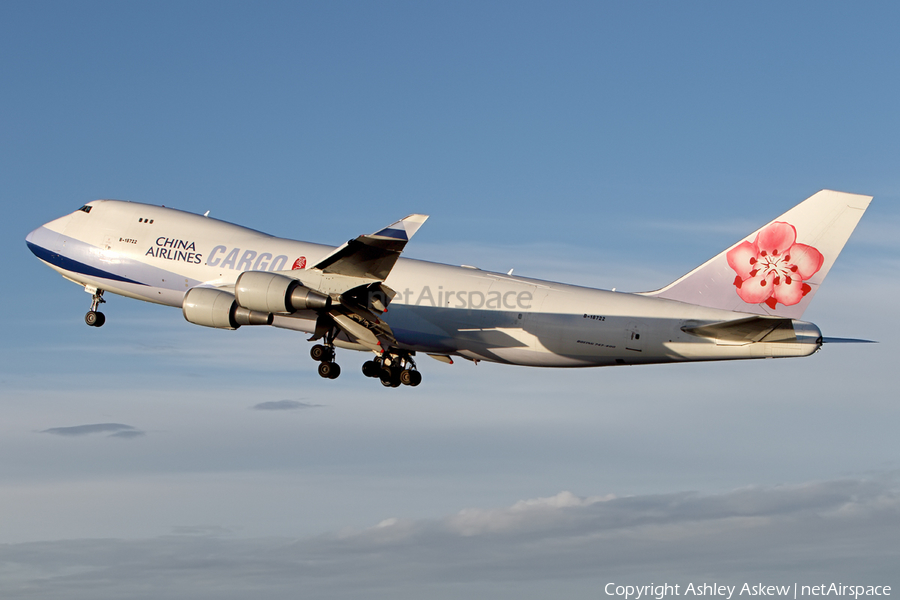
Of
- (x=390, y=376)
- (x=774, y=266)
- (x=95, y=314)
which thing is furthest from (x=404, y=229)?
(x=95, y=314)

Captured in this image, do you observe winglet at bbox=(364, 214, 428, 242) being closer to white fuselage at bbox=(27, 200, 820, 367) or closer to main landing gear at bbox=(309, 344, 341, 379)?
white fuselage at bbox=(27, 200, 820, 367)

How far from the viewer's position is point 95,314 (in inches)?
1521

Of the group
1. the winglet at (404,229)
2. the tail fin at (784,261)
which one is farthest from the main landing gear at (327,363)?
the tail fin at (784,261)

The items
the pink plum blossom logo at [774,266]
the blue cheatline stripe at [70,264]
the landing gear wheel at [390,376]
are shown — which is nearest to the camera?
the pink plum blossom logo at [774,266]

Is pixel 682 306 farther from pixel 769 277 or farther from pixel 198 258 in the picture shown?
pixel 198 258

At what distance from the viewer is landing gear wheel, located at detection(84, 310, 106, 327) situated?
127 feet

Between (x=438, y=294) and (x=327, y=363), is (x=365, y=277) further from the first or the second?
(x=327, y=363)

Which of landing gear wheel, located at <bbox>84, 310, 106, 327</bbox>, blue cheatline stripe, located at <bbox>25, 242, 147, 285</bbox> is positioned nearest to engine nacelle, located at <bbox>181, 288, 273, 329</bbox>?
blue cheatline stripe, located at <bbox>25, 242, 147, 285</bbox>

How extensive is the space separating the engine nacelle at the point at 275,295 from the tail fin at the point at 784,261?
1207 cm

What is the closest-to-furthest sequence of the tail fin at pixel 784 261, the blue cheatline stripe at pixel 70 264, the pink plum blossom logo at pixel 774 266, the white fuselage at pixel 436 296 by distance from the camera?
1. the tail fin at pixel 784 261
2. the pink plum blossom logo at pixel 774 266
3. the white fuselage at pixel 436 296
4. the blue cheatline stripe at pixel 70 264

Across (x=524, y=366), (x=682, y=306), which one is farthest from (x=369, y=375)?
(x=682, y=306)

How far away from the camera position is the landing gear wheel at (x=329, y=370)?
34550mm

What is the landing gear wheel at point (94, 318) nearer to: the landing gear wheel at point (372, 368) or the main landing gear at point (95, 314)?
the main landing gear at point (95, 314)

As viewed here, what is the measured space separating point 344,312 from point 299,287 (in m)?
2.45
